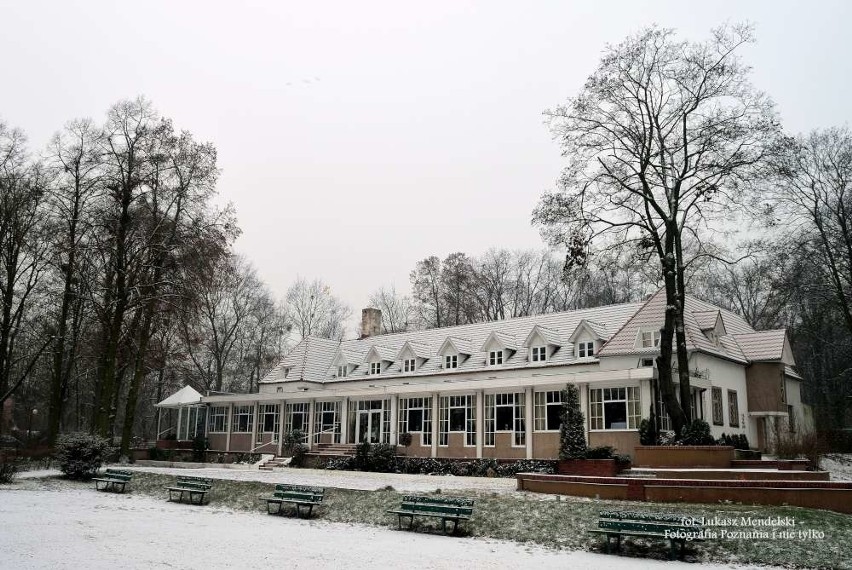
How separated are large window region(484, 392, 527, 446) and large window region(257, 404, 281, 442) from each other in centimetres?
1342

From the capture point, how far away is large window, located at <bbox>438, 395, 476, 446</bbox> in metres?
29.8

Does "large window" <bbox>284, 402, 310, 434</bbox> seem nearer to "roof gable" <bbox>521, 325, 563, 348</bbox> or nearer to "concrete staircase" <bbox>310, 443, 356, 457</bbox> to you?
"concrete staircase" <bbox>310, 443, 356, 457</bbox>

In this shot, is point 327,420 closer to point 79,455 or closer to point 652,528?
point 79,455


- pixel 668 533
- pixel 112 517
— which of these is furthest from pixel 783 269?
pixel 112 517

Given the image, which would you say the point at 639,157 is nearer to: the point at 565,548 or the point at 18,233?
the point at 565,548

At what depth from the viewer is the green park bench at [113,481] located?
20.2 meters

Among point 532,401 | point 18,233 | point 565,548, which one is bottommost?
point 565,548

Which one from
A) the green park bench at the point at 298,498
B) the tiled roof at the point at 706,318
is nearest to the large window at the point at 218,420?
the green park bench at the point at 298,498

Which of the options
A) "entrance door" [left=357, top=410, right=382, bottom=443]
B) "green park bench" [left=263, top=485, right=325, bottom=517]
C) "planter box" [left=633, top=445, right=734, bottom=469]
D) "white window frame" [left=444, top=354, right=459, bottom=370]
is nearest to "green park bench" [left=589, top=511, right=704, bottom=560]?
"green park bench" [left=263, top=485, right=325, bottom=517]

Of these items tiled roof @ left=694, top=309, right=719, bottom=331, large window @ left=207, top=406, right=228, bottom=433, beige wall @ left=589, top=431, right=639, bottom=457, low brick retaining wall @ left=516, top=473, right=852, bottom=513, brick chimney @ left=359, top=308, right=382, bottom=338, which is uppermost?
brick chimney @ left=359, top=308, right=382, bottom=338

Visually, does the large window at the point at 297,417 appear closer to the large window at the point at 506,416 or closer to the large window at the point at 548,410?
the large window at the point at 506,416

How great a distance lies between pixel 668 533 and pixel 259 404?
99.5 ft

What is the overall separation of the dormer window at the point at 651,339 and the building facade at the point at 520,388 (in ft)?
0.14

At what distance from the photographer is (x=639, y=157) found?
22.8 meters
